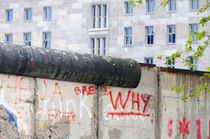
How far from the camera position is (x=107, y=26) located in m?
62.9

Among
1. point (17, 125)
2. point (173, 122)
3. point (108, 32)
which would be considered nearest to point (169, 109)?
point (173, 122)

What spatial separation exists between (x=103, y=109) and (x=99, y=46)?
49.6 meters

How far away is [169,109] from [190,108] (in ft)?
2.10

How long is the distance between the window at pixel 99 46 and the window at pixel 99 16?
4.18 feet

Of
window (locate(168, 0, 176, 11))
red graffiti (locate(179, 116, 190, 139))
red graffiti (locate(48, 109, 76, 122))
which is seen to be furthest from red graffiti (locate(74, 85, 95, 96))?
window (locate(168, 0, 176, 11))

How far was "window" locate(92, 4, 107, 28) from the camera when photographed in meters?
63.2

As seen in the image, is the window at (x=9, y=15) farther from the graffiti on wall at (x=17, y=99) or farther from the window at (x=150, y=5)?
the graffiti on wall at (x=17, y=99)

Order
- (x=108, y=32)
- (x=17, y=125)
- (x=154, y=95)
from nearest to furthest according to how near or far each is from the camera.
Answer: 1. (x=17, y=125)
2. (x=154, y=95)
3. (x=108, y=32)

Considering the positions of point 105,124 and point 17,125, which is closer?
A: point 17,125

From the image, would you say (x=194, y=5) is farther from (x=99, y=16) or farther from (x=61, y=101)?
(x=61, y=101)

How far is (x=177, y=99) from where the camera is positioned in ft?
48.7

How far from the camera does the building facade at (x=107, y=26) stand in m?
59.5

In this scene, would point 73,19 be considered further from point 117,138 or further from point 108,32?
point 117,138

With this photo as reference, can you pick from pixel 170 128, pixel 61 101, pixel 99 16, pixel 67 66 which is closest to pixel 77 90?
pixel 61 101
